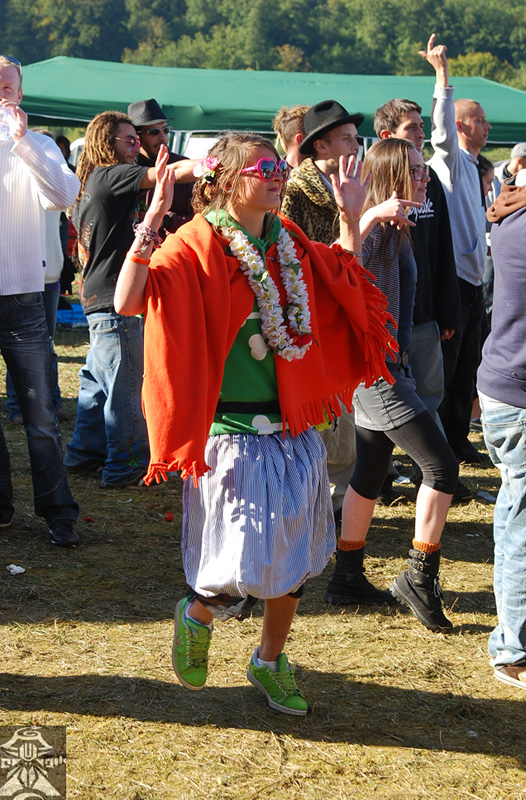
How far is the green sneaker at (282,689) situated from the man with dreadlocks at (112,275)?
2786 millimetres

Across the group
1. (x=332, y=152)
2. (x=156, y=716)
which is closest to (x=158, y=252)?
(x=156, y=716)

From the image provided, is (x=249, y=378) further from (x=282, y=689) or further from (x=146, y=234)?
(x=282, y=689)

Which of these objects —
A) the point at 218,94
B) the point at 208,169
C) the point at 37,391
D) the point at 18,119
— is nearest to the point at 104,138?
the point at 18,119

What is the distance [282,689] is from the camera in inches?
128

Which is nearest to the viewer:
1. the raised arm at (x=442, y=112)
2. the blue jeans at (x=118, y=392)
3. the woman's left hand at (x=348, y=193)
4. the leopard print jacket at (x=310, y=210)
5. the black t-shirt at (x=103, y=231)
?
the woman's left hand at (x=348, y=193)

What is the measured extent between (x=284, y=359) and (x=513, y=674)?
1638 millimetres

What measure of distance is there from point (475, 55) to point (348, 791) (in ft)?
252

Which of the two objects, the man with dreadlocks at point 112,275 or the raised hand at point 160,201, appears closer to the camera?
the raised hand at point 160,201

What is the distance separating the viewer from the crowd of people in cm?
278

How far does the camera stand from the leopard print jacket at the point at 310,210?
16.1ft

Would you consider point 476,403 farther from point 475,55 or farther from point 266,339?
point 475,55

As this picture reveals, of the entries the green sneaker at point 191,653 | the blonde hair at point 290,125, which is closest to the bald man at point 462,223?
the blonde hair at point 290,125

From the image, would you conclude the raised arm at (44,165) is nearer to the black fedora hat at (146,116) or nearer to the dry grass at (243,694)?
the black fedora hat at (146,116)

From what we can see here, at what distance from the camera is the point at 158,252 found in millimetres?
2783
